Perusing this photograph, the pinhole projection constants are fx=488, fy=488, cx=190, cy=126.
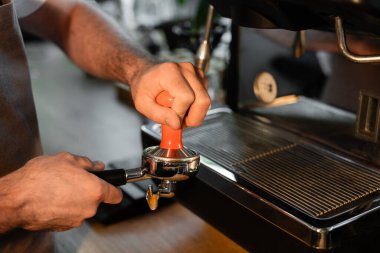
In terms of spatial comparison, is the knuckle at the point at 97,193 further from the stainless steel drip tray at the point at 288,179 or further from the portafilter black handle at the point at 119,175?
the stainless steel drip tray at the point at 288,179

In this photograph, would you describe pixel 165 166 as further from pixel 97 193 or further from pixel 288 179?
pixel 288 179

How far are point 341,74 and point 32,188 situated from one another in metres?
0.70

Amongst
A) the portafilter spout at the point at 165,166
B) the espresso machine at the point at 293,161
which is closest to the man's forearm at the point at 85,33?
the espresso machine at the point at 293,161

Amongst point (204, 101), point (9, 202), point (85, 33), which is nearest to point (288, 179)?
point (204, 101)

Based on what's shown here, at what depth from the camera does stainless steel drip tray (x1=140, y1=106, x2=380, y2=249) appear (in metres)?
0.63

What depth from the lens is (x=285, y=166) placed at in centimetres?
77

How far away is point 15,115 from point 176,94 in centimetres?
31

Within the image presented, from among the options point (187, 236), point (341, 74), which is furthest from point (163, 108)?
point (341, 74)

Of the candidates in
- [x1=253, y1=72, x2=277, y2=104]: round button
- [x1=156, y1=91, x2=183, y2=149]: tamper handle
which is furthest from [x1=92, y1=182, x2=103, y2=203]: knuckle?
[x1=253, y1=72, x2=277, y2=104]: round button

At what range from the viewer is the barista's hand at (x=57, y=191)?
0.63 meters

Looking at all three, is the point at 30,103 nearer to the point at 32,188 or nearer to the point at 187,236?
the point at 32,188

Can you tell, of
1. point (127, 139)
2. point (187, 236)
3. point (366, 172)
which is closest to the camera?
point (366, 172)

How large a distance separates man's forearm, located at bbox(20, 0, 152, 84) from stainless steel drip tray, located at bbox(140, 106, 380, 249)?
0.57 feet

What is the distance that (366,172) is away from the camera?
2.46 feet
